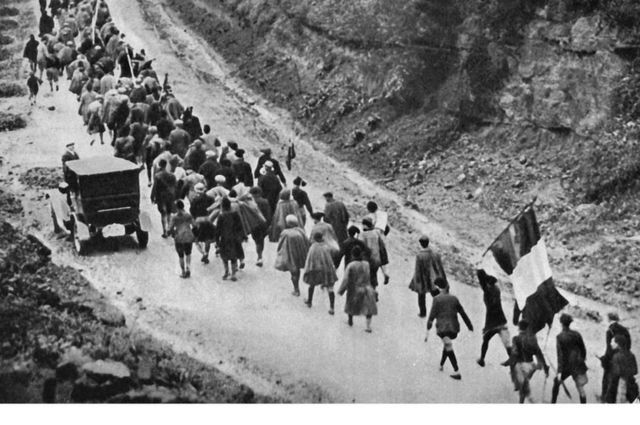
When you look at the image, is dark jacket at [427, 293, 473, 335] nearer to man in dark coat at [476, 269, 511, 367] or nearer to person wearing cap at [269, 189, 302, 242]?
man in dark coat at [476, 269, 511, 367]

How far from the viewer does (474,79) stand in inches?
736

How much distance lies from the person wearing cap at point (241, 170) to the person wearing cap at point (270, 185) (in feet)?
1.58

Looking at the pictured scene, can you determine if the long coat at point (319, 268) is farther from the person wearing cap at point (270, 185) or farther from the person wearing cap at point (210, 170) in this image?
the person wearing cap at point (210, 170)

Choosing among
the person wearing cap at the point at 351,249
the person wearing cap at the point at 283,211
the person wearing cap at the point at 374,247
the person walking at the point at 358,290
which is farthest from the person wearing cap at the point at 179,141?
the person walking at the point at 358,290

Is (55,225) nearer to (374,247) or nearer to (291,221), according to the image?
(291,221)

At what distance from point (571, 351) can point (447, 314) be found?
1.45 meters

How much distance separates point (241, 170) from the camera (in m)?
15.3

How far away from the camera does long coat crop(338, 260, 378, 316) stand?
1227 cm

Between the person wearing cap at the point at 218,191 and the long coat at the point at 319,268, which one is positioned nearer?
the long coat at the point at 319,268

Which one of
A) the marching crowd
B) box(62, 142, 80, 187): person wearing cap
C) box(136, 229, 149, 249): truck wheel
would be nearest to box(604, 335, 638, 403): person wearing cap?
the marching crowd

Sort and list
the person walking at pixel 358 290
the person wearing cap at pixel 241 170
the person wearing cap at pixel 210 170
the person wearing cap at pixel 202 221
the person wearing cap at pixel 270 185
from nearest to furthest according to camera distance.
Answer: the person walking at pixel 358 290 → the person wearing cap at pixel 202 221 → the person wearing cap at pixel 270 185 → the person wearing cap at pixel 210 170 → the person wearing cap at pixel 241 170

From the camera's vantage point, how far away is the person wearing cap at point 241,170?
15.3m

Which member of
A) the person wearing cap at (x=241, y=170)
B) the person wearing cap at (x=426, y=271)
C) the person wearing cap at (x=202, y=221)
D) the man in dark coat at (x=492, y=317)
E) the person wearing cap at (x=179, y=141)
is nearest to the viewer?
the man in dark coat at (x=492, y=317)

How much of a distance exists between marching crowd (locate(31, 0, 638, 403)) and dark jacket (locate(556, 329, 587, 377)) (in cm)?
1
